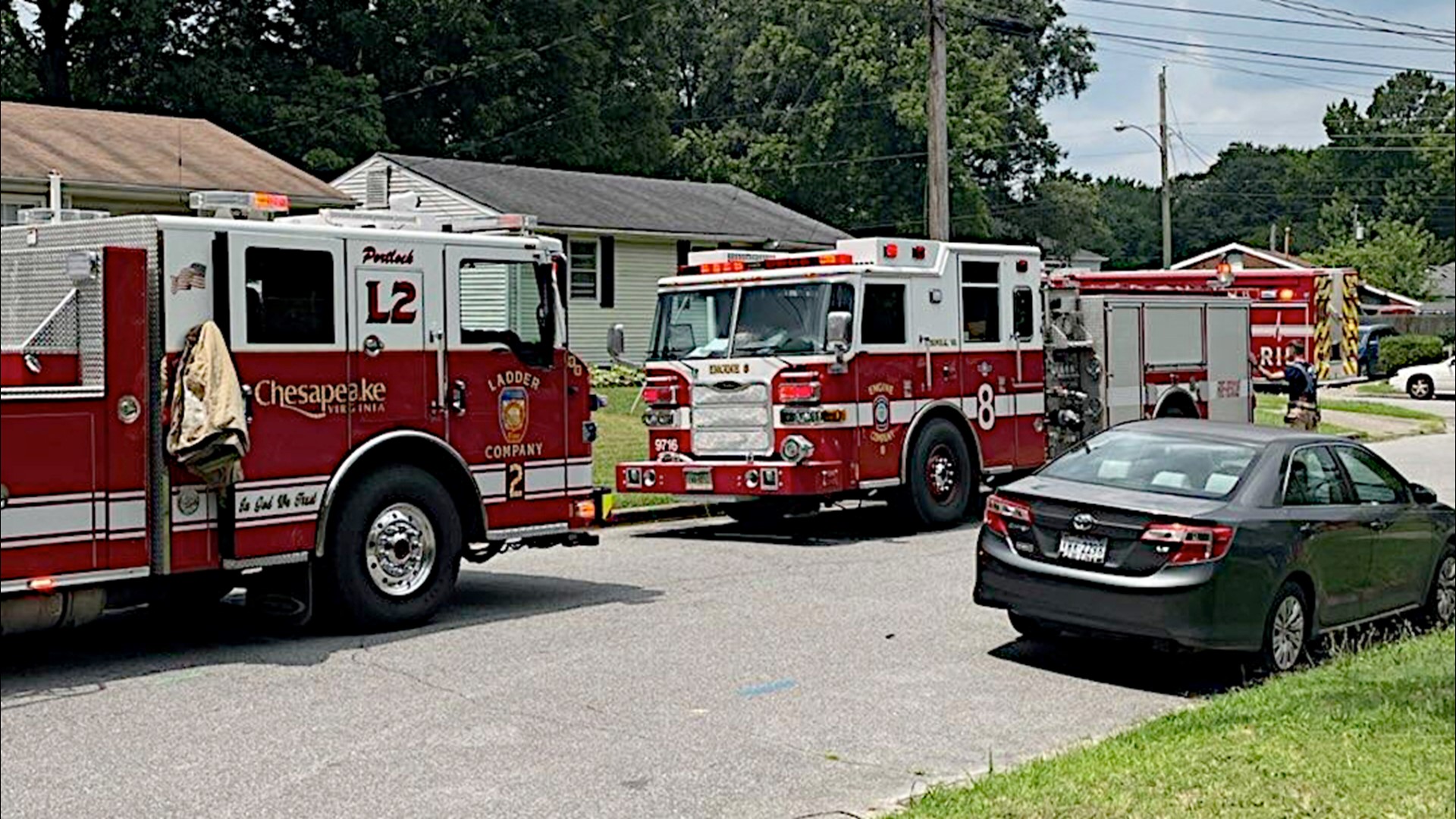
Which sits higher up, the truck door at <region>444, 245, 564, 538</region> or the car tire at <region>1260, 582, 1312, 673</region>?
the truck door at <region>444, 245, 564, 538</region>

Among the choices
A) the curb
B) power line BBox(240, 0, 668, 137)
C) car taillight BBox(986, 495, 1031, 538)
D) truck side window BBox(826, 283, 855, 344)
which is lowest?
the curb

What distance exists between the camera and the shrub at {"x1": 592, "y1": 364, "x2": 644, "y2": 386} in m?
28.3

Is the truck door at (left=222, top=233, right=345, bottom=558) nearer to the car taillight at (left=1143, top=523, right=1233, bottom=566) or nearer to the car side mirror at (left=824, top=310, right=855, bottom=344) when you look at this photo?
the car taillight at (left=1143, top=523, right=1233, bottom=566)

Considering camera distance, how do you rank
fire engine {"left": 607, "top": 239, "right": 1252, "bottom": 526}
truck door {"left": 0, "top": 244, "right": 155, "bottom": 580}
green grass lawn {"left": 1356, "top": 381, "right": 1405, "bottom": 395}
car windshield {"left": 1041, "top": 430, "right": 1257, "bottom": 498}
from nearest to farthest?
truck door {"left": 0, "top": 244, "right": 155, "bottom": 580} < car windshield {"left": 1041, "top": 430, "right": 1257, "bottom": 498} < fire engine {"left": 607, "top": 239, "right": 1252, "bottom": 526} < green grass lawn {"left": 1356, "top": 381, "right": 1405, "bottom": 395}

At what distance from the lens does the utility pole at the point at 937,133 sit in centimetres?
2180

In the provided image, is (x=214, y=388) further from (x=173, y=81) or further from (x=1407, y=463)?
(x=1407, y=463)

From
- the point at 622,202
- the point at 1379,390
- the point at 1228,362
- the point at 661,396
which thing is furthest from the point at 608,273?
the point at 1379,390

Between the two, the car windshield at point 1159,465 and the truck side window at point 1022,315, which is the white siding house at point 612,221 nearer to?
the truck side window at point 1022,315

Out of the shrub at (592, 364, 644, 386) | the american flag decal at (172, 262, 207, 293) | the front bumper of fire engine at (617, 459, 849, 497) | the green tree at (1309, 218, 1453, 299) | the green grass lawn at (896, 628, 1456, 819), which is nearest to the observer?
the green grass lawn at (896, 628, 1456, 819)

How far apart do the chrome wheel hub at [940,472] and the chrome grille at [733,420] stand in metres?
1.78

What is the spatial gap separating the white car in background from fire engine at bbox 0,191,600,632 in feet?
95.2

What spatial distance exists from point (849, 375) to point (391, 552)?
6.00 m

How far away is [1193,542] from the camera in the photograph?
8898mm

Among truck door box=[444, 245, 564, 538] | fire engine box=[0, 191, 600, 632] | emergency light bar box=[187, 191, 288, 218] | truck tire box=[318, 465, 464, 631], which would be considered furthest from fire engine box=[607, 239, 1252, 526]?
emergency light bar box=[187, 191, 288, 218]
